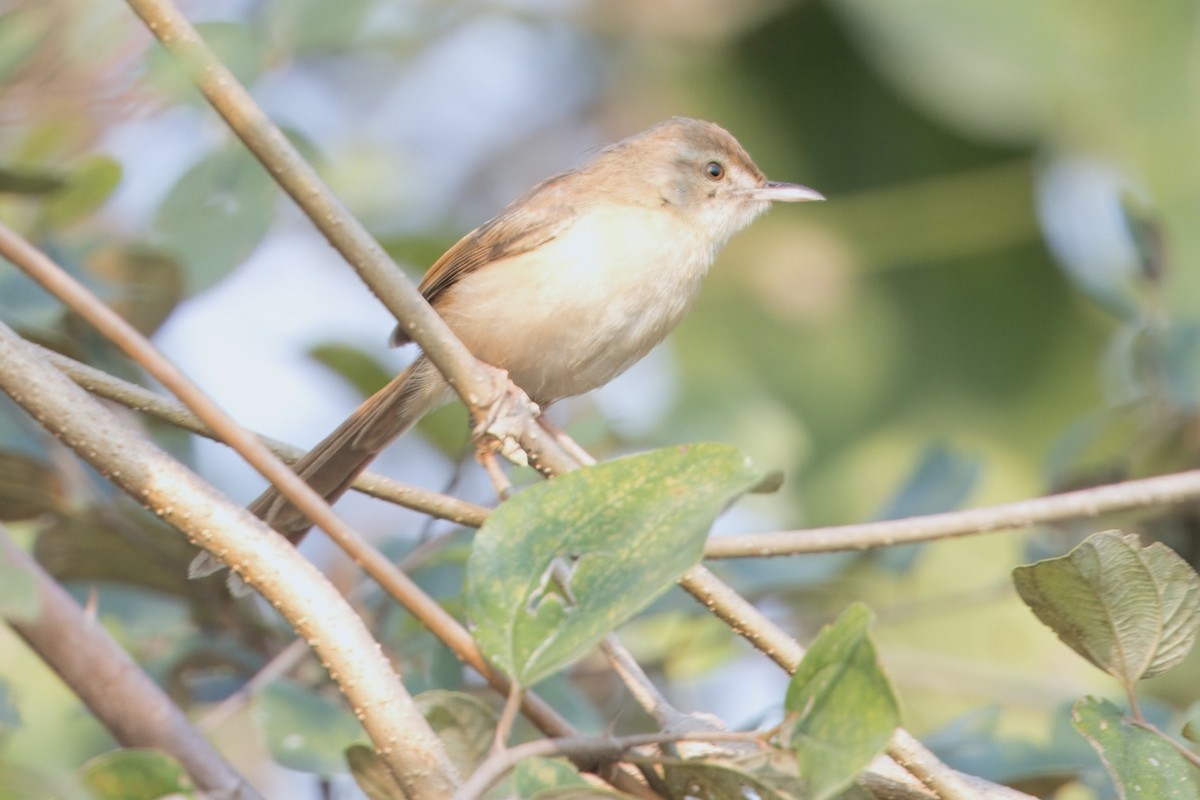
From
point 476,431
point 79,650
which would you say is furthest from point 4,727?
point 476,431

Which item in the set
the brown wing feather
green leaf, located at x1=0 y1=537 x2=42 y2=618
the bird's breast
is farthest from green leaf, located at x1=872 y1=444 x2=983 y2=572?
green leaf, located at x1=0 y1=537 x2=42 y2=618

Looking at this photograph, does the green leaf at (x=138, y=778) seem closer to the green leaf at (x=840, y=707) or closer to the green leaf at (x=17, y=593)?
the green leaf at (x=17, y=593)

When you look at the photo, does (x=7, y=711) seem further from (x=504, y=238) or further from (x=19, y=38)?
(x=504, y=238)

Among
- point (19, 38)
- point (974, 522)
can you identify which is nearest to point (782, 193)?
point (19, 38)

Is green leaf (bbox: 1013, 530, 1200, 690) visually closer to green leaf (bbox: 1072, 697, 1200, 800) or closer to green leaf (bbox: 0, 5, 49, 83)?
green leaf (bbox: 1072, 697, 1200, 800)

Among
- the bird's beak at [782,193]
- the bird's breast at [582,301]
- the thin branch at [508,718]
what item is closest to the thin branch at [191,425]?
the thin branch at [508,718]

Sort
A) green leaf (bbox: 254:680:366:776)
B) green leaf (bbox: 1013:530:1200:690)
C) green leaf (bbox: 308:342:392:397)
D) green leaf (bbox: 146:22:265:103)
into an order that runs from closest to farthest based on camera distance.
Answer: green leaf (bbox: 1013:530:1200:690), green leaf (bbox: 254:680:366:776), green leaf (bbox: 146:22:265:103), green leaf (bbox: 308:342:392:397)
